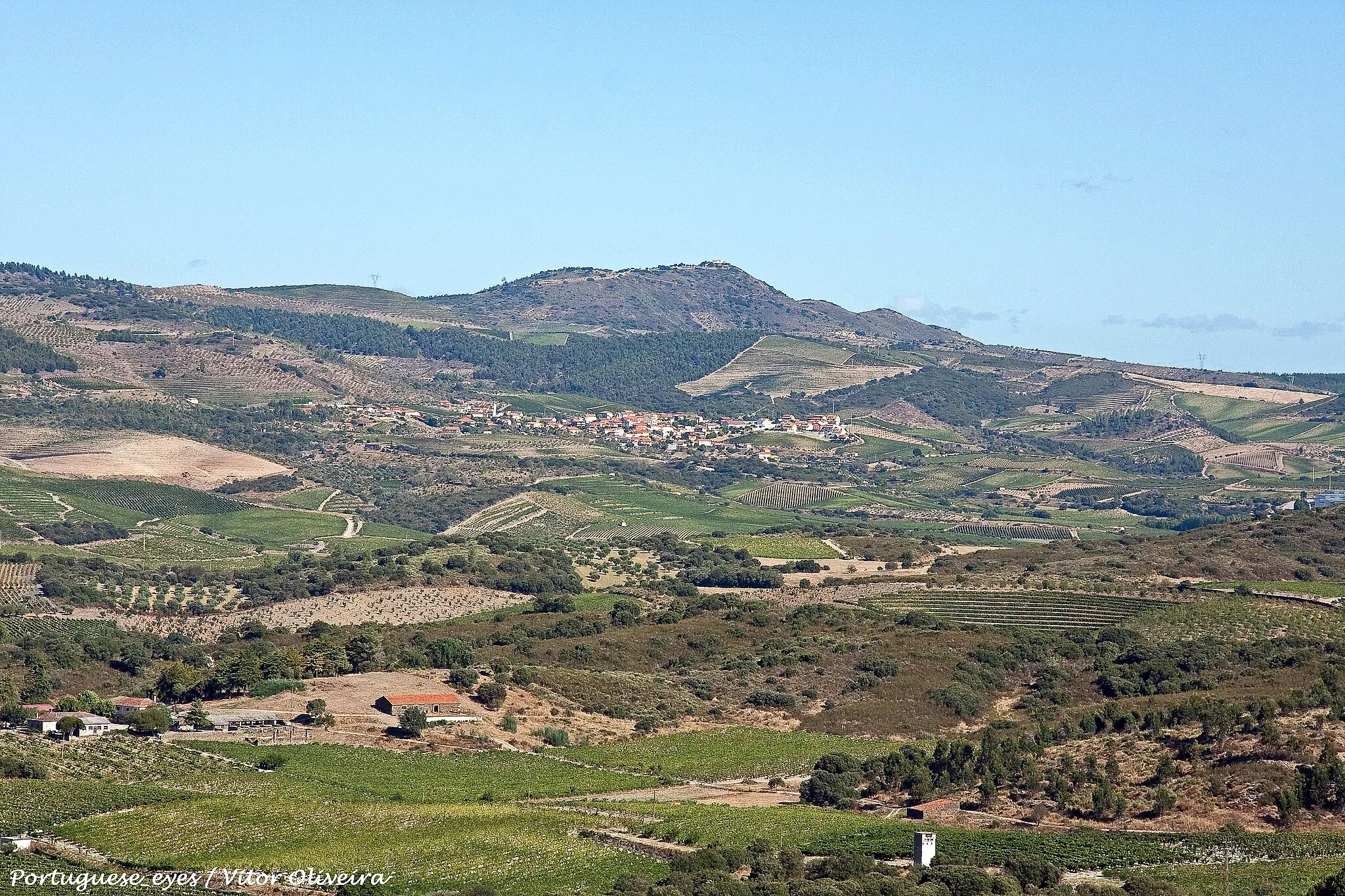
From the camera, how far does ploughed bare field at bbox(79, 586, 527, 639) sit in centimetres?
12081

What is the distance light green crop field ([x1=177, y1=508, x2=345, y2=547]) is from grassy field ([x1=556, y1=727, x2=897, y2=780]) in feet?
306

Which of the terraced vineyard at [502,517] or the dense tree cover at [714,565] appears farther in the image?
the terraced vineyard at [502,517]

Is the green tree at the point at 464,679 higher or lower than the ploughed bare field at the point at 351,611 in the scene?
higher

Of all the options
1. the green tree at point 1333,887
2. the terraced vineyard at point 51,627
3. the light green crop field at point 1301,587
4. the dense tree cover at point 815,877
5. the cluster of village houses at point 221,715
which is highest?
the light green crop field at point 1301,587

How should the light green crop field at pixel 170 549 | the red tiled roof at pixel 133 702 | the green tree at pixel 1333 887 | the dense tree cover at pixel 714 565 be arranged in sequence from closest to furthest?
the green tree at pixel 1333 887, the red tiled roof at pixel 133 702, the dense tree cover at pixel 714 565, the light green crop field at pixel 170 549

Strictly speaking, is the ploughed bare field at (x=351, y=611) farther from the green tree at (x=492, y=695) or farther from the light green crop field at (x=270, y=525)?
the light green crop field at (x=270, y=525)

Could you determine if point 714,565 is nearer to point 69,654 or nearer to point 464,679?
point 69,654

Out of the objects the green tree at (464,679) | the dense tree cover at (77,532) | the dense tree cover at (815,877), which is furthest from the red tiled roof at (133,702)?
the dense tree cover at (77,532)

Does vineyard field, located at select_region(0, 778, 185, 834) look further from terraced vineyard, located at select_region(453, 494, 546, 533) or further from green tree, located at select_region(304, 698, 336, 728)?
terraced vineyard, located at select_region(453, 494, 546, 533)

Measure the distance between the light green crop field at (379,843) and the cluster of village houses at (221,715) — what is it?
1603 centimetres

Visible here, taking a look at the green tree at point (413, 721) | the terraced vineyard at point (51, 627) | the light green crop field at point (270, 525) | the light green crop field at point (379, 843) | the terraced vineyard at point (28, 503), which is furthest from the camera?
the light green crop field at point (270, 525)

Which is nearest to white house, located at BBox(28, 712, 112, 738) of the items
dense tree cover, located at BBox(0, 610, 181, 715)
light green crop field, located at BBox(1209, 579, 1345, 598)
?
dense tree cover, located at BBox(0, 610, 181, 715)

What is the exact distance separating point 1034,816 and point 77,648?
5922cm

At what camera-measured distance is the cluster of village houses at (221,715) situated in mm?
74312
